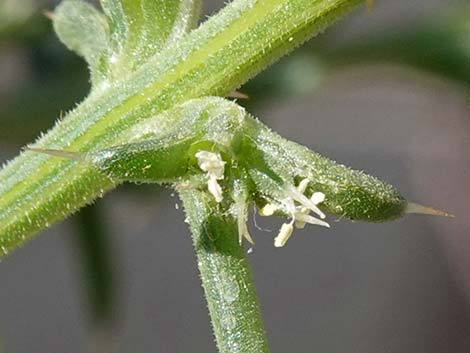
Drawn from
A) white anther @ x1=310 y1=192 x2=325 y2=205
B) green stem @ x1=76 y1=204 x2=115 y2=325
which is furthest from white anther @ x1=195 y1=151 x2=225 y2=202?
green stem @ x1=76 y1=204 x2=115 y2=325

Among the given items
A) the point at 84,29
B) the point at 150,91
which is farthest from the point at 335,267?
the point at 150,91

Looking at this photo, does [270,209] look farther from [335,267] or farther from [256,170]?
[335,267]

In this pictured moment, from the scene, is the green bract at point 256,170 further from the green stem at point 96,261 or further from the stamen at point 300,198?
the green stem at point 96,261

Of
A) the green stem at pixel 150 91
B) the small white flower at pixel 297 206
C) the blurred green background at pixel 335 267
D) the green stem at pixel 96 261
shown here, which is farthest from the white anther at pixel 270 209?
the blurred green background at pixel 335 267

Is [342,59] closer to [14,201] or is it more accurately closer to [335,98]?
[14,201]

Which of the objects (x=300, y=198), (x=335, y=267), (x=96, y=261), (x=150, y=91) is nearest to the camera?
(x=300, y=198)

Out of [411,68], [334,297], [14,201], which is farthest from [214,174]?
[334,297]
